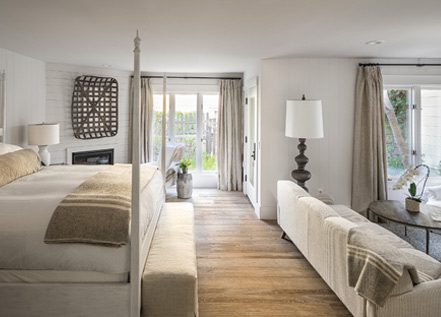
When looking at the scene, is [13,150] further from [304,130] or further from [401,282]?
[401,282]

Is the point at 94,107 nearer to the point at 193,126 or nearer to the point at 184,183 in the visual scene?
the point at 193,126

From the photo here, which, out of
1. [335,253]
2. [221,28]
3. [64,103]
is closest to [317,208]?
[335,253]

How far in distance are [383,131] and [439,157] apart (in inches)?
41.4

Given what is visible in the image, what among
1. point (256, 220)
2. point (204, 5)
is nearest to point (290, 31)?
point (204, 5)

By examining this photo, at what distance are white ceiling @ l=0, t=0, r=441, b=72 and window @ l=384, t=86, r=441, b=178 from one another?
0.56 metres

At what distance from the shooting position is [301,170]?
4500 mm

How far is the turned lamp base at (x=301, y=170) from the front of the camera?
446 cm

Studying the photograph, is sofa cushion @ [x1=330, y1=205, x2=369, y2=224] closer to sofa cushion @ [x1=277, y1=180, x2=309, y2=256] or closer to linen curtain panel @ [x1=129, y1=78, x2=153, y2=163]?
sofa cushion @ [x1=277, y1=180, x2=309, y2=256]

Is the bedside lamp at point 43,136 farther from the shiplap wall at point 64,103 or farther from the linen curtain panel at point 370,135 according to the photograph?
the linen curtain panel at point 370,135

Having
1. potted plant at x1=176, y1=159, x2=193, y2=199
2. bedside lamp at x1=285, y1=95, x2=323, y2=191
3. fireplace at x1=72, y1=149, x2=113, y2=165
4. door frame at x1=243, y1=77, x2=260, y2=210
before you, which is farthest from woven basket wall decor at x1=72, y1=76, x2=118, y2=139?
bedside lamp at x1=285, y1=95, x2=323, y2=191

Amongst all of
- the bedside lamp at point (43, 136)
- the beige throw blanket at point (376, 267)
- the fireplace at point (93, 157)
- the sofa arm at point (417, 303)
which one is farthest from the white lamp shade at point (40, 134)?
the sofa arm at point (417, 303)

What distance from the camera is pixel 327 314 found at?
249cm

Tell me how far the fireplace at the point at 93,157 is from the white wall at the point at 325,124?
3.13 metres

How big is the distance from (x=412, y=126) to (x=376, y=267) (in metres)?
3.85
